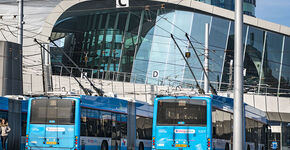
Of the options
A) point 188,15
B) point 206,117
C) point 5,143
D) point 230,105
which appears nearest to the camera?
point 206,117

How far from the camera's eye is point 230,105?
2211 centimetres

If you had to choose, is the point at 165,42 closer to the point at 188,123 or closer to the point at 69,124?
the point at 188,123

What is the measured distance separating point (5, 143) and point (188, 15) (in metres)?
30.3

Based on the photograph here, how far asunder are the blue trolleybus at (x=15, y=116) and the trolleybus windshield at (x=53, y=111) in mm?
1764

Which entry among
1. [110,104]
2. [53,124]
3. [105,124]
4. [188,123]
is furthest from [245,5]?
[53,124]

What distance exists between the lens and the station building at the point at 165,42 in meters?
46.8

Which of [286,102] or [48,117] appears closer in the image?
[48,117]

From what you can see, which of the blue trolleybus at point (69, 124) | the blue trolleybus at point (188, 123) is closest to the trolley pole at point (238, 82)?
the blue trolleybus at point (188, 123)

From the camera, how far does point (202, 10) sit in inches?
1844

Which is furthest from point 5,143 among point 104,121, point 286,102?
point 286,102

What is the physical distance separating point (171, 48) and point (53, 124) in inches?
1189

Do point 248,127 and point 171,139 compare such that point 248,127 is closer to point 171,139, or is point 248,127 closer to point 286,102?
point 171,139

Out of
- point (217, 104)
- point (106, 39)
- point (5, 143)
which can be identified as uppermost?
point (106, 39)

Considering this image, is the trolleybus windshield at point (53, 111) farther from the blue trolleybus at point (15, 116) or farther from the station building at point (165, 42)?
the station building at point (165, 42)
